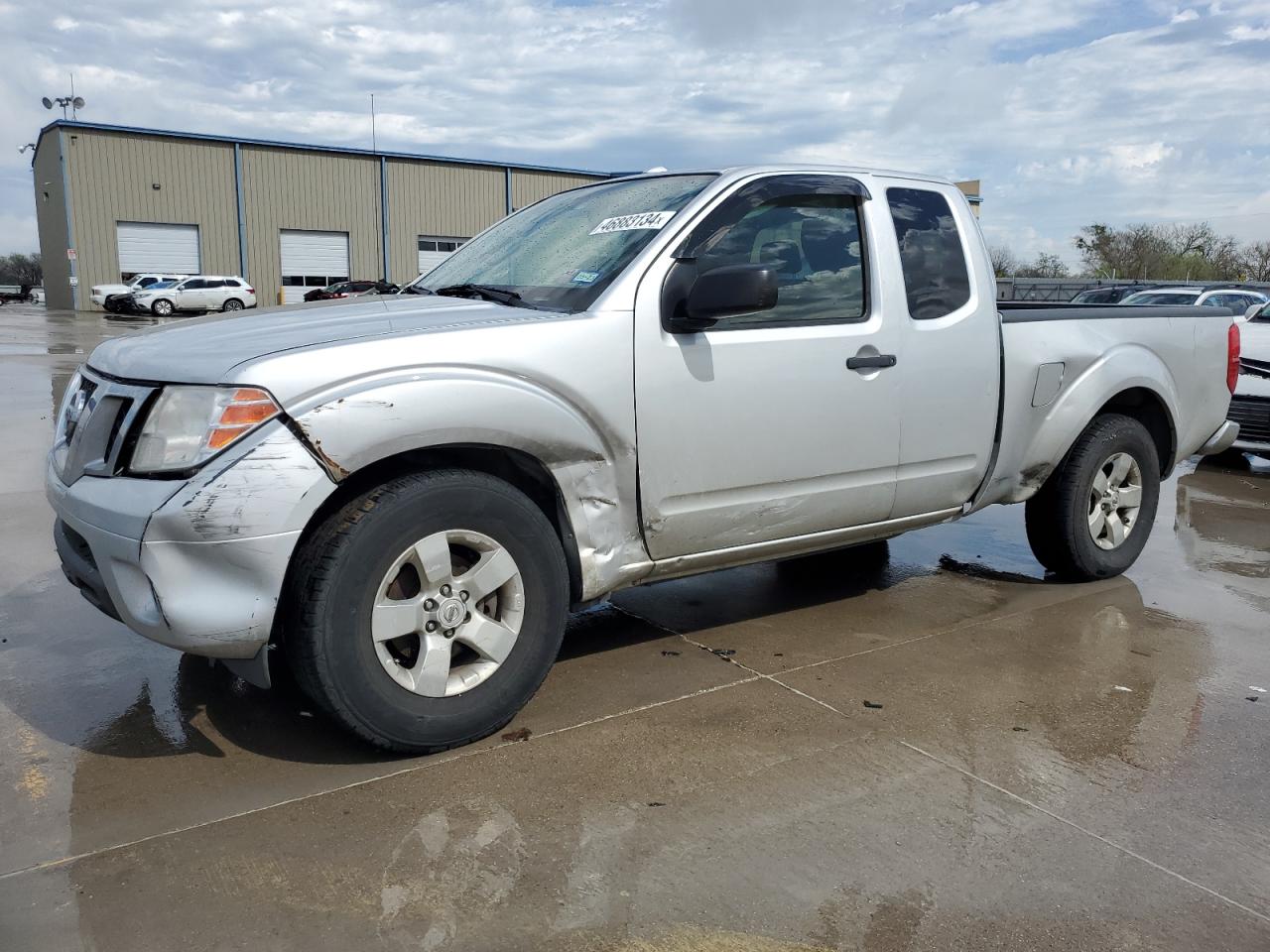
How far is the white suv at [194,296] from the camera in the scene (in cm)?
3891

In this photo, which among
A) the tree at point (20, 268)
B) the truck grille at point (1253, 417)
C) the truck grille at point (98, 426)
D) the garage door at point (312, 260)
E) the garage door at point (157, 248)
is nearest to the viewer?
the truck grille at point (98, 426)

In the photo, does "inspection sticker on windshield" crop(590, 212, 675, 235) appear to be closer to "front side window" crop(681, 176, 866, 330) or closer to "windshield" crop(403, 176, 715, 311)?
"windshield" crop(403, 176, 715, 311)

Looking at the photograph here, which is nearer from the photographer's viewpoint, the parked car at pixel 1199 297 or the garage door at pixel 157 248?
the parked car at pixel 1199 297

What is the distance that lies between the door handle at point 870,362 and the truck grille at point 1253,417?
246 inches

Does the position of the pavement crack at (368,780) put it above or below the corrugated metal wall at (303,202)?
below

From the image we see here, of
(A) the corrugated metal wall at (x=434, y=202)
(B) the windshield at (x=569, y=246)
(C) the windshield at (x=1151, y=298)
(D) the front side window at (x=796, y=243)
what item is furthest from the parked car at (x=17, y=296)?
(D) the front side window at (x=796, y=243)

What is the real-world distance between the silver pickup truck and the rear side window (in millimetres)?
14

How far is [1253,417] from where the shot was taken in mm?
8961

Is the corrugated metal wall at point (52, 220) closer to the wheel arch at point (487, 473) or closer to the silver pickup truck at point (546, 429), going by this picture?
the silver pickup truck at point (546, 429)

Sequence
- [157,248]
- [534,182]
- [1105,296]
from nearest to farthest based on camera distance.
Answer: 1. [1105,296]
2. [157,248]
3. [534,182]

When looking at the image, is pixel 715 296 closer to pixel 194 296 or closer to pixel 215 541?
pixel 215 541

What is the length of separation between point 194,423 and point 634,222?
5.71ft

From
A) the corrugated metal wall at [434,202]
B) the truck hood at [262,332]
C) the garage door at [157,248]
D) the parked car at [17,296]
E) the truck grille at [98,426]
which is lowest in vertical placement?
the truck grille at [98,426]

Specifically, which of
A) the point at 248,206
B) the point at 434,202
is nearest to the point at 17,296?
the point at 248,206
